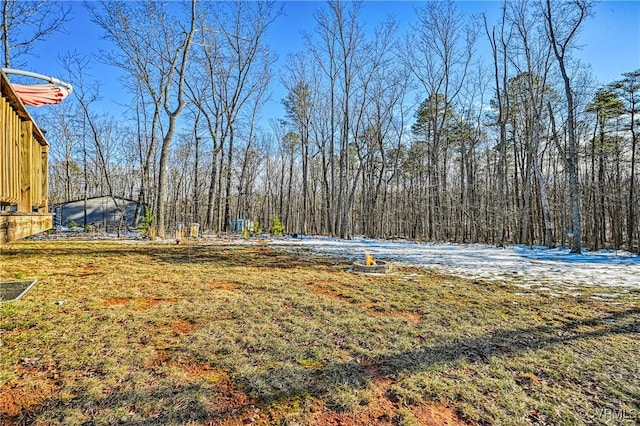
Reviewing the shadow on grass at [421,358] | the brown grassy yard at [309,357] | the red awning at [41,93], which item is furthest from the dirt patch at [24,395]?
the red awning at [41,93]

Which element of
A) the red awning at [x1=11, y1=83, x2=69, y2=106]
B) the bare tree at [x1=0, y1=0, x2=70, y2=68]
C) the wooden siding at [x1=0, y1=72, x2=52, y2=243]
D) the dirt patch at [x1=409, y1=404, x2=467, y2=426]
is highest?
the bare tree at [x1=0, y1=0, x2=70, y2=68]

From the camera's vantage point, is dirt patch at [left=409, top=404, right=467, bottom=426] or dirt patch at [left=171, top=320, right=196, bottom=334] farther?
dirt patch at [left=171, top=320, right=196, bottom=334]

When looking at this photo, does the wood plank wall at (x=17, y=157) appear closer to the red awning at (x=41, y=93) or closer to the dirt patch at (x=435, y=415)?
the red awning at (x=41, y=93)

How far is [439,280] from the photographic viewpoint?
16.5 ft

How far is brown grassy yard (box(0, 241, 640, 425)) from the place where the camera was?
1.58m

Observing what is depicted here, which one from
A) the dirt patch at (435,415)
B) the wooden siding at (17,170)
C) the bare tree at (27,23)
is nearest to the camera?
the dirt patch at (435,415)

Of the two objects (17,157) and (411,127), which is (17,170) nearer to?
(17,157)

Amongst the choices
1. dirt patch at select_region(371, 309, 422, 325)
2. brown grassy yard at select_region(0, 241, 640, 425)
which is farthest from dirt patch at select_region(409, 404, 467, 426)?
dirt patch at select_region(371, 309, 422, 325)

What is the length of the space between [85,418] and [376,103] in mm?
17875

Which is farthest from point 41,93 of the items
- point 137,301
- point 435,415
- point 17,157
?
point 435,415

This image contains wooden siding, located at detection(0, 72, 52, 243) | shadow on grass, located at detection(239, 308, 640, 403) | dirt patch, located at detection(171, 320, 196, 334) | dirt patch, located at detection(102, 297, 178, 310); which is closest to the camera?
shadow on grass, located at detection(239, 308, 640, 403)

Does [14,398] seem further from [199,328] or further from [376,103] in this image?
[376,103]

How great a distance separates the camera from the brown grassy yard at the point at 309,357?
1.58 meters

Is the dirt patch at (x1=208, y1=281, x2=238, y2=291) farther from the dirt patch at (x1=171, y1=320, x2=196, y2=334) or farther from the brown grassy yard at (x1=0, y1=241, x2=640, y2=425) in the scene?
the dirt patch at (x1=171, y1=320, x2=196, y2=334)
